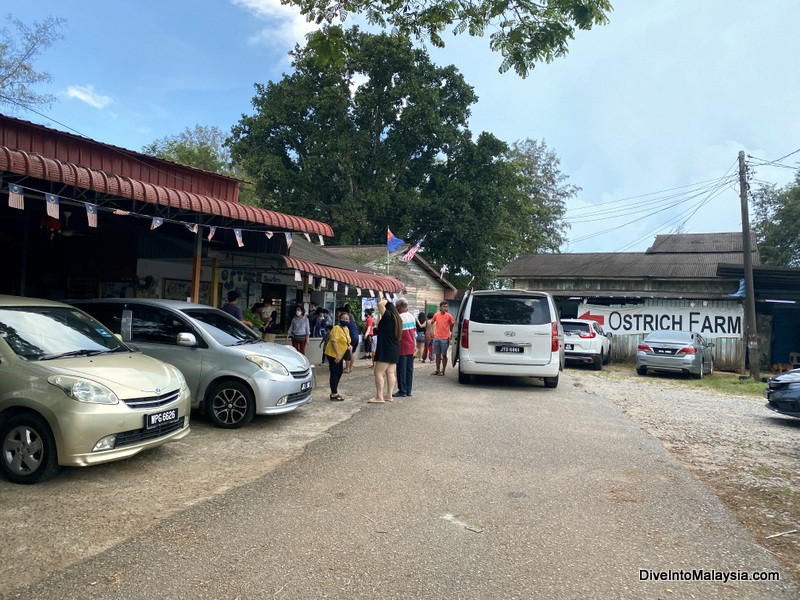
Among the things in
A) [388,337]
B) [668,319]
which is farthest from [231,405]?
[668,319]

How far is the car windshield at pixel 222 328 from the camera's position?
26.0ft

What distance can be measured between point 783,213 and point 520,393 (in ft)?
104

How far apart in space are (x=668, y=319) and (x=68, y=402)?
22203 mm

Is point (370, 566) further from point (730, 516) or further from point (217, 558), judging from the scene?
point (730, 516)

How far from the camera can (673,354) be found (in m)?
16.7

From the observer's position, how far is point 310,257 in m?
15.9

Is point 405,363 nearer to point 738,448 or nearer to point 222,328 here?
point 222,328

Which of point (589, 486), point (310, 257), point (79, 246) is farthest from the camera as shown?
point (310, 257)

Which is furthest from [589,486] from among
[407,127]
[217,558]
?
[407,127]

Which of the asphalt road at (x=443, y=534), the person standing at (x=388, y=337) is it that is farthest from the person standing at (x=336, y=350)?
the asphalt road at (x=443, y=534)

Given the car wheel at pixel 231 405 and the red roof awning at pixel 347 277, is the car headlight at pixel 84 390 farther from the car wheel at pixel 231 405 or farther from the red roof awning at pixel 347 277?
the red roof awning at pixel 347 277

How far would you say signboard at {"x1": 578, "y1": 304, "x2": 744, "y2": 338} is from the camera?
21.9 m

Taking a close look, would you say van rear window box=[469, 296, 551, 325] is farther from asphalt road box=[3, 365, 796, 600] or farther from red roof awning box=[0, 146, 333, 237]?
asphalt road box=[3, 365, 796, 600]

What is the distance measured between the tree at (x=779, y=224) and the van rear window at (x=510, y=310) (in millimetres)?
28590
